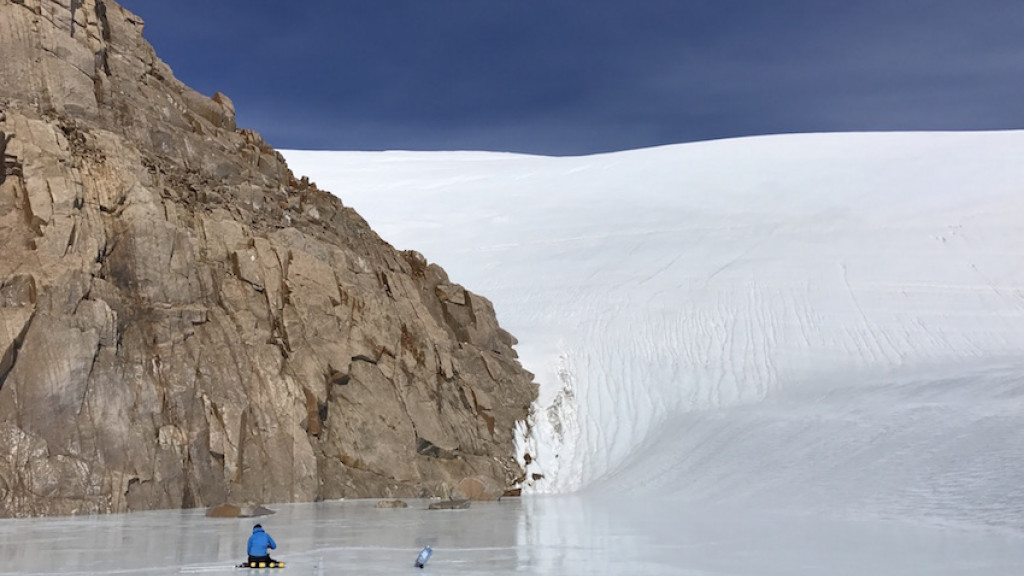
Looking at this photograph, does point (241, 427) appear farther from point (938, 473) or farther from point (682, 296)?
point (682, 296)

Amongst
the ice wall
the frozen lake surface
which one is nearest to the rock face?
the frozen lake surface

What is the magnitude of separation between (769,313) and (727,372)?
470 cm

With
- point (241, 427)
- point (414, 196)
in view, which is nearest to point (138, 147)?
point (241, 427)

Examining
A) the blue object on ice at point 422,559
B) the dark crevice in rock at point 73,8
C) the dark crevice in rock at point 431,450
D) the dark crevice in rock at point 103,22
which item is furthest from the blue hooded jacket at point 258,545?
the dark crevice in rock at point 103,22

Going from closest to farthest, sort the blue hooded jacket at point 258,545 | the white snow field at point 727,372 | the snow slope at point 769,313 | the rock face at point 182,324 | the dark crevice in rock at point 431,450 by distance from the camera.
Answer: the blue hooded jacket at point 258,545 → the white snow field at point 727,372 → the rock face at point 182,324 → the snow slope at point 769,313 → the dark crevice in rock at point 431,450

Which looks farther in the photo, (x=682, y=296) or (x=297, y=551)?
(x=682, y=296)

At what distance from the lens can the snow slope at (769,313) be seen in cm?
2069

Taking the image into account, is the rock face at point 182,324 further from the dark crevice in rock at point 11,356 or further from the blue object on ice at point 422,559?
the blue object on ice at point 422,559

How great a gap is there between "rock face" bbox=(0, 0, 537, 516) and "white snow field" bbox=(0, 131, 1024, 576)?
1.73m

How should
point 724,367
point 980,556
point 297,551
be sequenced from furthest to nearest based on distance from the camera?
point 724,367, point 297,551, point 980,556

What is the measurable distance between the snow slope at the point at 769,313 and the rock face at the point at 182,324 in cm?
407

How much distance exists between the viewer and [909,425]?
21500 mm

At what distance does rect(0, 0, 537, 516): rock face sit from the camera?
19.3m

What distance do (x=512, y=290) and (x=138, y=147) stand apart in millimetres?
16946
